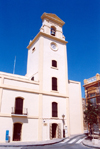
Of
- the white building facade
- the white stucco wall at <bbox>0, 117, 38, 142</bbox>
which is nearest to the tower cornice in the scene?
the white building facade

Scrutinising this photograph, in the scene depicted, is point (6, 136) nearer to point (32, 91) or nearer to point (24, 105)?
point (24, 105)

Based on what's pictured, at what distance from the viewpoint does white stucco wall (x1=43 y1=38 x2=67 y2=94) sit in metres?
22.0

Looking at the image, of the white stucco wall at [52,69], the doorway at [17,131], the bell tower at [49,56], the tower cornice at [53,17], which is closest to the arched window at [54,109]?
the bell tower at [49,56]

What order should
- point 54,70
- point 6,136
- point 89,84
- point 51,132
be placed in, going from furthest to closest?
1. point 89,84
2. point 54,70
3. point 51,132
4. point 6,136

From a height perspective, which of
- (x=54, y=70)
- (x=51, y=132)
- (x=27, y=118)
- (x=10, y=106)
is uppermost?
(x=54, y=70)

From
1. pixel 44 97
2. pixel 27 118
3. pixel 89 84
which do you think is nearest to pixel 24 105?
pixel 27 118

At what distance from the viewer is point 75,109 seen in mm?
23891

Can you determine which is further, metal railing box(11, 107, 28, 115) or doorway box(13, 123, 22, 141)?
metal railing box(11, 107, 28, 115)

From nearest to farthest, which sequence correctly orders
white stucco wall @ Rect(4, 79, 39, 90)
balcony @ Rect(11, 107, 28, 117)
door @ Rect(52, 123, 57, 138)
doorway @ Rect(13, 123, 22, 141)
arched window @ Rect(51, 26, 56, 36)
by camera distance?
doorway @ Rect(13, 123, 22, 141), balcony @ Rect(11, 107, 28, 117), white stucco wall @ Rect(4, 79, 39, 90), door @ Rect(52, 123, 57, 138), arched window @ Rect(51, 26, 56, 36)

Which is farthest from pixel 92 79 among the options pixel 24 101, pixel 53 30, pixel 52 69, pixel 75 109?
pixel 24 101

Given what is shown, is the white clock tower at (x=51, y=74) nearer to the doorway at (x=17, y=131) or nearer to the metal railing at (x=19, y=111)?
the metal railing at (x=19, y=111)

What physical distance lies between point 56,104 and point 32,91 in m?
4.43

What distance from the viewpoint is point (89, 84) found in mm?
24906

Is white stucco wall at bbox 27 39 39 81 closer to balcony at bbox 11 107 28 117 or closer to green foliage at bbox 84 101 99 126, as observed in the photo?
balcony at bbox 11 107 28 117
